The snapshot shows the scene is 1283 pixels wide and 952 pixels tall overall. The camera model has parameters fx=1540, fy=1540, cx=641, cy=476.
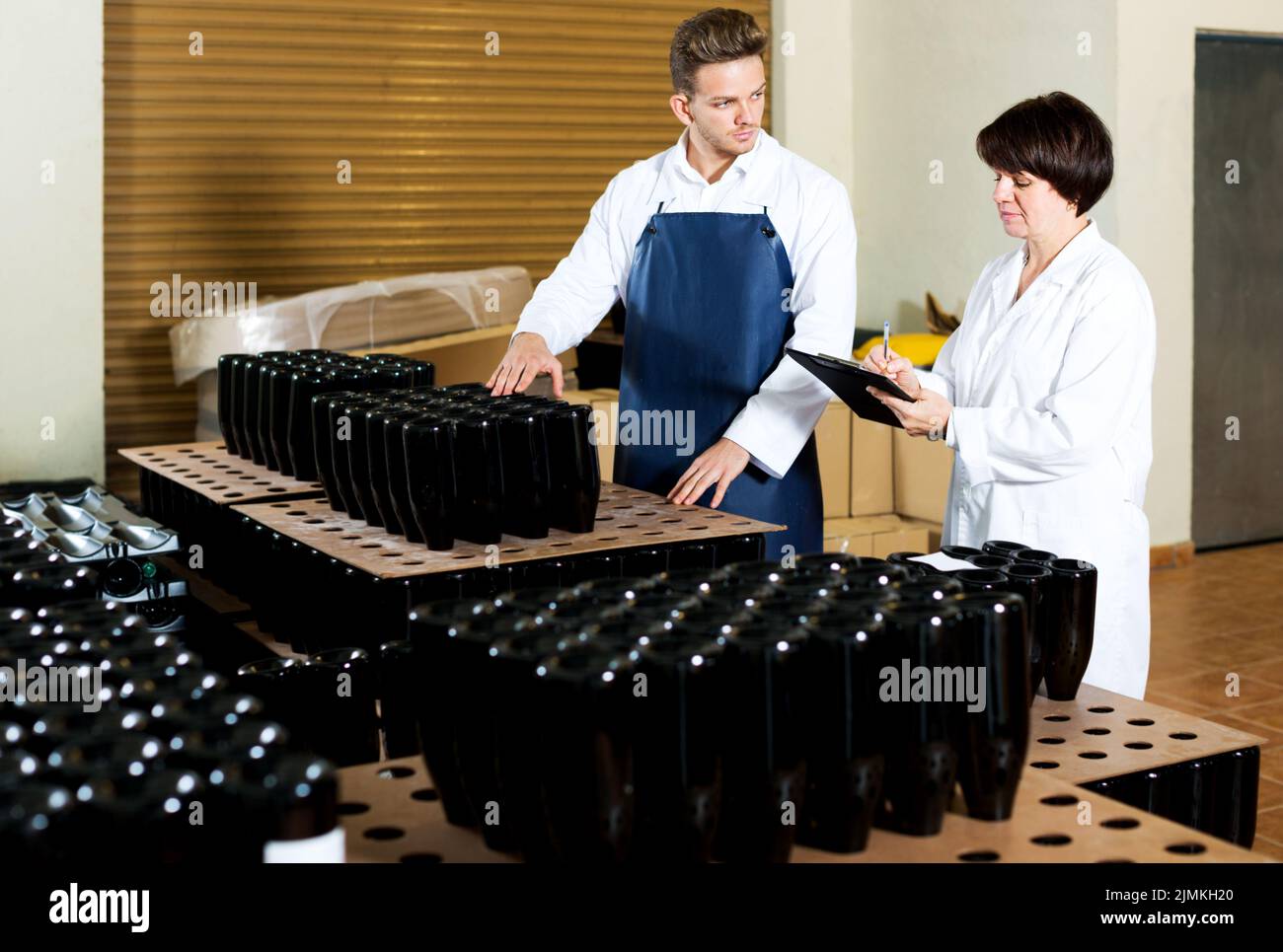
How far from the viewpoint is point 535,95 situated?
6734 millimetres

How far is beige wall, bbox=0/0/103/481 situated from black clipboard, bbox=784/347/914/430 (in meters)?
3.45

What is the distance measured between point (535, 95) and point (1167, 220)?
272cm

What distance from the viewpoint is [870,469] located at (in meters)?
6.01

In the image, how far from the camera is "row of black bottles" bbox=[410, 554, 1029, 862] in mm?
1327

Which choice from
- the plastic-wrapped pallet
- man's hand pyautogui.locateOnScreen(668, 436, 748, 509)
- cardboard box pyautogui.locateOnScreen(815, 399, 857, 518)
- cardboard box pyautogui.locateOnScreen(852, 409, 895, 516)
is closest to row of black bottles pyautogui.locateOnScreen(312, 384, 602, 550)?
man's hand pyautogui.locateOnScreen(668, 436, 748, 509)

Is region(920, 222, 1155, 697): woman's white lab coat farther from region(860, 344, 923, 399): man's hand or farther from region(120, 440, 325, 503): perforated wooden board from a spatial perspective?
region(120, 440, 325, 503): perforated wooden board

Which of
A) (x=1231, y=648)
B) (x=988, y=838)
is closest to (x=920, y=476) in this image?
(x=1231, y=648)

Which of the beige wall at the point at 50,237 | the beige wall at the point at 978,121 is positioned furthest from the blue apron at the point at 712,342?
the beige wall at the point at 978,121

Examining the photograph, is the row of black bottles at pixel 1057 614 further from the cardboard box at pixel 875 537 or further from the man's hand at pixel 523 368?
the cardboard box at pixel 875 537

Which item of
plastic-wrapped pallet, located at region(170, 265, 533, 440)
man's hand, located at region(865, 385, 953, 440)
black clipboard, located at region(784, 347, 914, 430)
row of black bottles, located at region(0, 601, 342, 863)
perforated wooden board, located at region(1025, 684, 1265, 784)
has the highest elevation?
plastic-wrapped pallet, located at region(170, 265, 533, 440)

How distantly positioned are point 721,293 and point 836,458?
8.86ft
